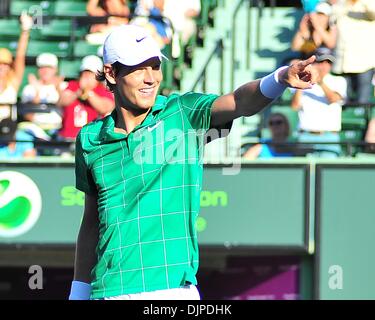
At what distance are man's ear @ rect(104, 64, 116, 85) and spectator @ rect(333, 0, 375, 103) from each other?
567 centimetres

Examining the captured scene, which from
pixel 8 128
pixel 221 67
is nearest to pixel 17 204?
pixel 8 128

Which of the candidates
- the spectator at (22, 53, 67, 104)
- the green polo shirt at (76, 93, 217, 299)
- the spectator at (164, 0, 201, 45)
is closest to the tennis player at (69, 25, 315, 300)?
the green polo shirt at (76, 93, 217, 299)

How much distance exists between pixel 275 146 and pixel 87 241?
4.72 metres

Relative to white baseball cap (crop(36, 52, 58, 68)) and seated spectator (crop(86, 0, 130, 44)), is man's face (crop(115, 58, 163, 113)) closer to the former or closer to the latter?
white baseball cap (crop(36, 52, 58, 68))

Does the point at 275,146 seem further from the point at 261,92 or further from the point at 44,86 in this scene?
the point at 261,92

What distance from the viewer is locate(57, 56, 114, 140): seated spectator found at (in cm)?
1019

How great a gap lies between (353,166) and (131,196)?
192 inches

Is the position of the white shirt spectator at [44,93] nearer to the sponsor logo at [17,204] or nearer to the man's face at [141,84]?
the sponsor logo at [17,204]

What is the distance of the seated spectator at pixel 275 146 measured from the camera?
988cm

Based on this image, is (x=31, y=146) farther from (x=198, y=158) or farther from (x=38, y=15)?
(x=198, y=158)

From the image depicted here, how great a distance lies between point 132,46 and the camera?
16.3 ft

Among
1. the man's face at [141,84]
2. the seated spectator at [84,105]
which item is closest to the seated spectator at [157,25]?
the seated spectator at [84,105]
